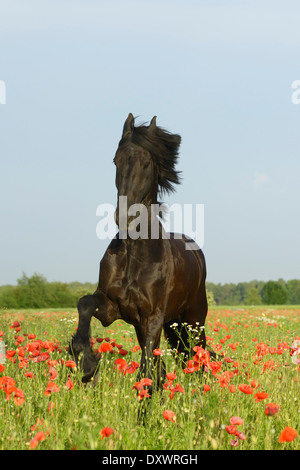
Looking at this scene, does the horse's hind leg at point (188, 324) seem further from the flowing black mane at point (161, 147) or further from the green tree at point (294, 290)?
the green tree at point (294, 290)

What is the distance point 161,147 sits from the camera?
5715mm

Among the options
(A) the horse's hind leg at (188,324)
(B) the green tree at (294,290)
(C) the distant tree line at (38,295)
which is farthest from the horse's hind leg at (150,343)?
(B) the green tree at (294,290)

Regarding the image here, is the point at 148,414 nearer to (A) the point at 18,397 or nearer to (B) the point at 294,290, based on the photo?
(A) the point at 18,397

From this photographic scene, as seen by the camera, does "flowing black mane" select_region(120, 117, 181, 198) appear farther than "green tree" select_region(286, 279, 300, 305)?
No

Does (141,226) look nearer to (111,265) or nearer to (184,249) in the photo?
(111,265)


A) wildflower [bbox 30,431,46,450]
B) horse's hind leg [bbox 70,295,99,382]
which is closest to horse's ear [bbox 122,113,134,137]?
horse's hind leg [bbox 70,295,99,382]

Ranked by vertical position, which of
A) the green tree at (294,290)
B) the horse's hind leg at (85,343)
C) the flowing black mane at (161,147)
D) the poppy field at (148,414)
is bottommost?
the green tree at (294,290)

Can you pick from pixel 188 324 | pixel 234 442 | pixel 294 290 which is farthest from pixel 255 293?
pixel 234 442

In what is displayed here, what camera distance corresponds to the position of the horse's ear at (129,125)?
18.6ft

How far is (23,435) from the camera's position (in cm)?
408

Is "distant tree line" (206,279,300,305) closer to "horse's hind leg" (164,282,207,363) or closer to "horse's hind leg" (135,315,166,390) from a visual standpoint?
"horse's hind leg" (164,282,207,363)

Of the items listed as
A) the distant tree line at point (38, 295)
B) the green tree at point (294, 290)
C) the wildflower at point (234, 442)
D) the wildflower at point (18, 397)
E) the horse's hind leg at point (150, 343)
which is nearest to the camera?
the wildflower at point (234, 442)

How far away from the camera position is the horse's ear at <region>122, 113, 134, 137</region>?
5.66 metres
